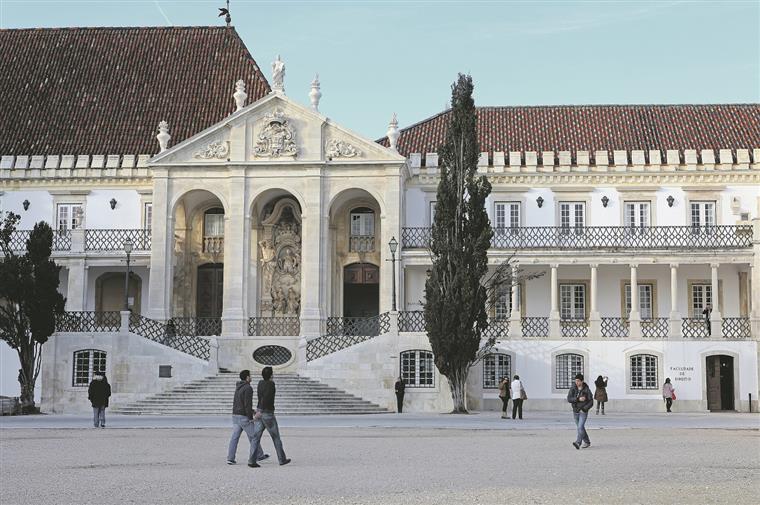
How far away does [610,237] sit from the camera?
40.0 meters

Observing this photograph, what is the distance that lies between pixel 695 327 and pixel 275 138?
1536 centimetres

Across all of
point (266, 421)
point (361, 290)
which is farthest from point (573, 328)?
point (266, 421)

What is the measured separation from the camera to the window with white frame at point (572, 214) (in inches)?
1636

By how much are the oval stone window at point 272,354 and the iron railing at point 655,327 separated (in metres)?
11.6

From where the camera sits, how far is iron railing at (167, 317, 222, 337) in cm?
3947

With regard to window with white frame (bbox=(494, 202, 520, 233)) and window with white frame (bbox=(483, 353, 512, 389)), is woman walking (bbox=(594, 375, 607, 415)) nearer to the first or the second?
window with white frame (bbox=(483, 353, 512, 389))

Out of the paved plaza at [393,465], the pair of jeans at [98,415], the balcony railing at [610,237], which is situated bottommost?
the paved plaza at [393,465]

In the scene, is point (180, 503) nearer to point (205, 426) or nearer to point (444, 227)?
point (205, 426)

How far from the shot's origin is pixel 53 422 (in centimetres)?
2902

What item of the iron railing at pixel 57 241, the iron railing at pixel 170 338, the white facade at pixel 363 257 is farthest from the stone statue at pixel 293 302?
the iron railing at pixel 57 241

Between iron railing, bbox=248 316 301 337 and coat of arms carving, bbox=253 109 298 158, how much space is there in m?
5.51

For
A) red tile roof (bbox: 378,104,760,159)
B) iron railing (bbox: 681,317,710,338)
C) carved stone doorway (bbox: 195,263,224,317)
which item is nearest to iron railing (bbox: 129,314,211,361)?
carved stone doorway (bbox: 195,263,224,317)

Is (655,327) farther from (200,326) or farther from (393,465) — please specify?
(393,465)

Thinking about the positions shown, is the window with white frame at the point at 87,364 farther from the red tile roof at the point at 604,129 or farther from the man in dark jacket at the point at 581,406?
the man in dark jacket at the point at 581,406
